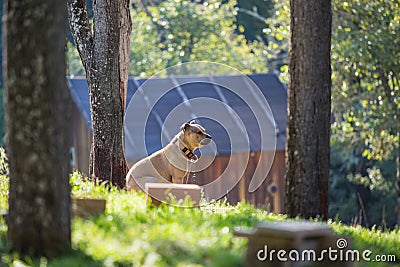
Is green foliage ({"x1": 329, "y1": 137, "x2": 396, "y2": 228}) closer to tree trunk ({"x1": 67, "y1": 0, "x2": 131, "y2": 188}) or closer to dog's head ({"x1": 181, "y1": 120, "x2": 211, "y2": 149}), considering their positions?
dog's head ({"x1": 181, "y1": 120, "x2": 211, "y2": 149})

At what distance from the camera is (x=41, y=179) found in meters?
8.33

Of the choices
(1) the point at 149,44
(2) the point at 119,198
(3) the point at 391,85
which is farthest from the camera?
(1) the point at 149,44

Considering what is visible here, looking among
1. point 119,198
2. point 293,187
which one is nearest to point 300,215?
point 293,187

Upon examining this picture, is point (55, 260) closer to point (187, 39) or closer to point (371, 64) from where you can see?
point (371, 64)

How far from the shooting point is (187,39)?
163 ft

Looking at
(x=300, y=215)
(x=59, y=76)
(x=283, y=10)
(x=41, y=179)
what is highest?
(x=283, y=10)

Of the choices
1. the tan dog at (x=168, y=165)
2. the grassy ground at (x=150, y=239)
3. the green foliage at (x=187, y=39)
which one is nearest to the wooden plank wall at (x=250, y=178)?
the green foliage at (x=187, y=39)

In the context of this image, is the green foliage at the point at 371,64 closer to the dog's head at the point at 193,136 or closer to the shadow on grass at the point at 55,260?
the dog's head at the point at 193,136

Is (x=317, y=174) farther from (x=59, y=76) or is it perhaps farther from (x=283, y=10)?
(x=283, y=10)

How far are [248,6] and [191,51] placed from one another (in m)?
7.81

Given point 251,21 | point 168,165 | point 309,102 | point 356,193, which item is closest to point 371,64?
point 168,165

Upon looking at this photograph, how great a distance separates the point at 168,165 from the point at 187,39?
35.5 m

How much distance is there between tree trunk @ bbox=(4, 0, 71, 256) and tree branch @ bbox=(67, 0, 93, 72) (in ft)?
19.7

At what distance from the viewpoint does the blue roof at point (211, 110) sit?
1230 inches
